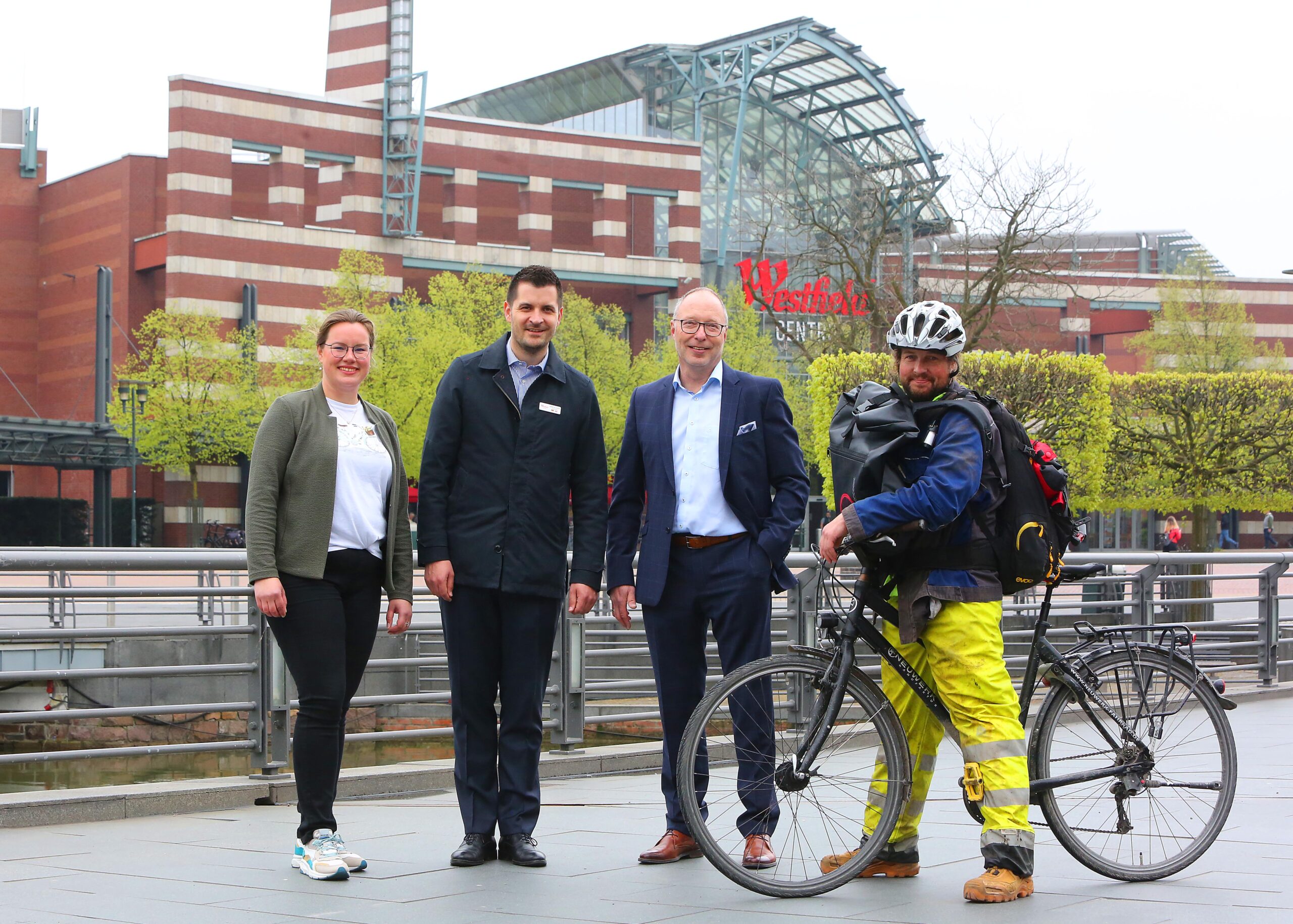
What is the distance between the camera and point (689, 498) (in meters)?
5.45

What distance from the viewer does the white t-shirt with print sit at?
5355mm

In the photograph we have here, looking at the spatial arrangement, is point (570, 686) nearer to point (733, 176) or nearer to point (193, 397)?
point (193, 397)

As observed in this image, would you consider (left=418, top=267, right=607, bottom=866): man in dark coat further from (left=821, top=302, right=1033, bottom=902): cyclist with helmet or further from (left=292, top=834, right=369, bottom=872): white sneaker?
(left=821, top=302, right=1033, bottom=902): cyclist with helmet

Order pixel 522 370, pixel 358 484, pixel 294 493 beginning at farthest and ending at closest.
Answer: pixel 522 370 < pixel 358 484 < pixel 294 493

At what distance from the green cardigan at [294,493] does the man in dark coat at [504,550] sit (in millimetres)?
227

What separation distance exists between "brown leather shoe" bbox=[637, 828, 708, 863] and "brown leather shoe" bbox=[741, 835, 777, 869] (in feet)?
1.18

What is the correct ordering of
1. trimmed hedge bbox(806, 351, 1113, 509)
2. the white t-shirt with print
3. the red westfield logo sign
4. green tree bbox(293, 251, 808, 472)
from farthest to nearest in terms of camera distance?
the red westfield logo sign
green tree bbox(293, 251, 808, 472)
trimmed hedge bbox(806, 351, 1113, 509)
the white t-shirt with print

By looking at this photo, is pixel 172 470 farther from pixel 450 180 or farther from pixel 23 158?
pixel 23 158

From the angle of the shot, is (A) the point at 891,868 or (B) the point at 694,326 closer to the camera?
(A) the point at 891,868

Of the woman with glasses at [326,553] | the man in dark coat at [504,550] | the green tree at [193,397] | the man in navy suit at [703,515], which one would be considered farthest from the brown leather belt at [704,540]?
the green tree at [193,397]

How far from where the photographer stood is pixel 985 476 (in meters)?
4.89

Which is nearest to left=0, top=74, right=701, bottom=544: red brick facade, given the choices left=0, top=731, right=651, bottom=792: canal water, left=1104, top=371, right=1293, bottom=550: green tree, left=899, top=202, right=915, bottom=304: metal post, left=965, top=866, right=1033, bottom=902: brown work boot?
left=899, top=202, right=915, bottom=304: metal post

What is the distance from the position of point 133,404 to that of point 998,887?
40.9 metres

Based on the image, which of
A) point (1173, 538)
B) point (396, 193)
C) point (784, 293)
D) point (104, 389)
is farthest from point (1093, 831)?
point (396, 193)
